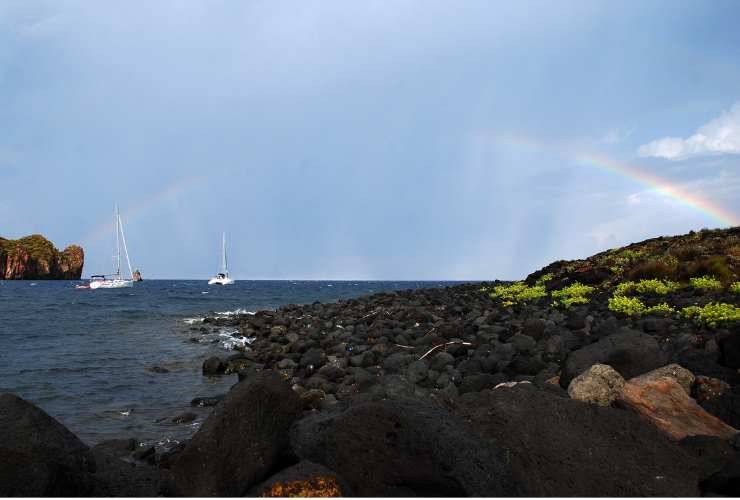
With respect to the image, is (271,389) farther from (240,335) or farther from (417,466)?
(240,335)

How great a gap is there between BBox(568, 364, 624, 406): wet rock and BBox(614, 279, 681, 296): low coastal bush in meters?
13.3

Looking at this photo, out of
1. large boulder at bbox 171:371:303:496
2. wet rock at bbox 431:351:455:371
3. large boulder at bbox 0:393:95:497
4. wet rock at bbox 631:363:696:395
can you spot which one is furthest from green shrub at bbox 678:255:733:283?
large boulder at bbox 0:393:95:497

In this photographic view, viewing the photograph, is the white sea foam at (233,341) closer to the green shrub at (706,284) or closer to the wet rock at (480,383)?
the wet rock at (480,383)

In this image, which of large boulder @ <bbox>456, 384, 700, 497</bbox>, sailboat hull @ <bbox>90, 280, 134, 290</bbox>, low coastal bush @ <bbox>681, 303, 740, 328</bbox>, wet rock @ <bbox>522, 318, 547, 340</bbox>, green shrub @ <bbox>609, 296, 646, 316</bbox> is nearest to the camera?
large boulder @ <bbox>456, 384, 700, 497</bbox>

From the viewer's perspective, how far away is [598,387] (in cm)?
587

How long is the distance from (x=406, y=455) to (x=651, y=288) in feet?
56.4

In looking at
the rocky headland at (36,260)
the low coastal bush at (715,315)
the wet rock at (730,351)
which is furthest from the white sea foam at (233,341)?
the rocky headland at (36,260)

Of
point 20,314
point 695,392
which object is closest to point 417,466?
point 695,392

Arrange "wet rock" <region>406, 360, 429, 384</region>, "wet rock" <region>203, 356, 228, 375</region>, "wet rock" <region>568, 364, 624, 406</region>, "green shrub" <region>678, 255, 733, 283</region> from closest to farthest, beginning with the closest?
1. "wet rock" <region>568, 364, 624, 406</region>
2. "wet rock" <region>406, 360, 429, 384</region>
3. "wet rock" <region>203, 356, 228, 375</region>
4. "green shrub" <region>678, 255, 733, 283</region>

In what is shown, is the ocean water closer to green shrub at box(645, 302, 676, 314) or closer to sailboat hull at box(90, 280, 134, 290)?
green shrub at box(645, 302, 676, 314)

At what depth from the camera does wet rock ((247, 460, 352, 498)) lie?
3682mm

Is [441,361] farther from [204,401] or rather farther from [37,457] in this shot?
[37,457]

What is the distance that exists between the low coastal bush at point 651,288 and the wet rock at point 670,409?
1307 cm

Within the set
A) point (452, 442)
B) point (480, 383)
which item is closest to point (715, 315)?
point (480, 383)
